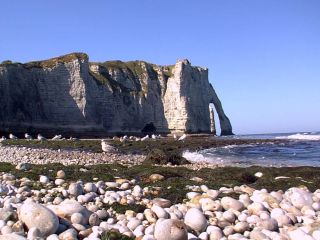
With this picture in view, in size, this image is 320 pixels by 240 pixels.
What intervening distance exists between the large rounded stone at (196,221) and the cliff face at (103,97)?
1880 inches

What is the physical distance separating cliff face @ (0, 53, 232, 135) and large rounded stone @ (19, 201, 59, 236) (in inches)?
1870

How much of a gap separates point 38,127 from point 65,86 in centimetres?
766

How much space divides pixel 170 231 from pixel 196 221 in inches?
37.7

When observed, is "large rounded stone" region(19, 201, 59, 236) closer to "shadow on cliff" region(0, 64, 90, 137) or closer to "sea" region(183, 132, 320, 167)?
"sea" region(183, 132, 320, 167)

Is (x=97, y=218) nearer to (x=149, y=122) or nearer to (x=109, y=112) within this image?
(x=109, y=112)

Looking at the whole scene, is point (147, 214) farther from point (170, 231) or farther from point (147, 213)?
point (170, 231)

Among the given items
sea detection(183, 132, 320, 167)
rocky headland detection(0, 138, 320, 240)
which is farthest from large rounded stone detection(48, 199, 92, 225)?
sea detection(183, 132, 320, 167)

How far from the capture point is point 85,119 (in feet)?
197

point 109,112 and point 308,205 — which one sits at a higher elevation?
point 109,112

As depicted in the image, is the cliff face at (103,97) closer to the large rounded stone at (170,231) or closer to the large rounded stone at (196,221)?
the large rounded stone at (196,221)

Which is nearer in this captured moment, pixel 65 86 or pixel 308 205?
pixel 308 205

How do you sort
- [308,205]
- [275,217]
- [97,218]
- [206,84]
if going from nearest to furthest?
[97,218]
[275,217]
[308,205]
[206,84]

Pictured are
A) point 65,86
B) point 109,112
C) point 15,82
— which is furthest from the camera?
point 109,112

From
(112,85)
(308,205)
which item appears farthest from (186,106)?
(308,205)
